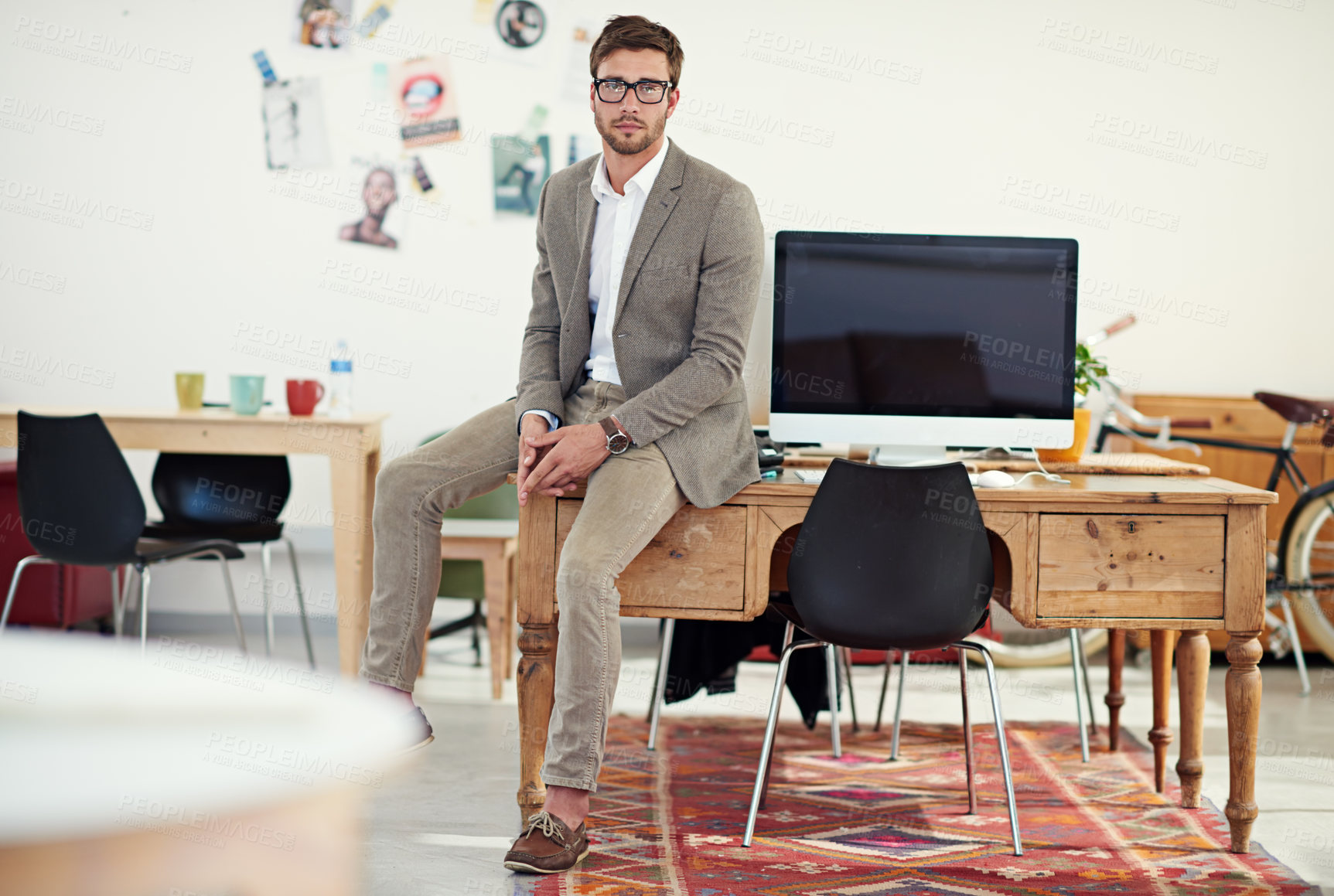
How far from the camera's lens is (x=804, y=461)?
2.48 metres

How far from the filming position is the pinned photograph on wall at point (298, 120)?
4086 mm

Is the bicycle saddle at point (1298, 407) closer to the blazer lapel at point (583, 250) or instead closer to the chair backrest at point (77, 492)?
the blazer lapel at point (583, 250)

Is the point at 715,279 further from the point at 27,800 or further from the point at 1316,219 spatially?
the point at 1316,219

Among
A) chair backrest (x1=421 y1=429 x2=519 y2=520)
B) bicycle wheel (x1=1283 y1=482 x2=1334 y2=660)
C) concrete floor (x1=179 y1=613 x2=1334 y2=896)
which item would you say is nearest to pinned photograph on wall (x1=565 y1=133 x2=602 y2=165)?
chair backrest (x1=421 y1=429 x2=519 y2=520)

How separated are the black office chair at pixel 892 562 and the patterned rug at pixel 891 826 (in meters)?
0.13

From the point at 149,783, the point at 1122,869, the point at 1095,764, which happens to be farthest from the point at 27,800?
the point at 1095,764

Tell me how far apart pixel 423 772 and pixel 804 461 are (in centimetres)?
Result: 106

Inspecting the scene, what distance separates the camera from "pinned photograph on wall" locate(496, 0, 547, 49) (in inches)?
159

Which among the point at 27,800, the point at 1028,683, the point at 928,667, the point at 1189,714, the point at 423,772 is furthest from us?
the point at 928,667

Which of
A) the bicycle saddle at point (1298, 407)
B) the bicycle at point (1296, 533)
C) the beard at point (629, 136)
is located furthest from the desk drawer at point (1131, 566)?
the bicycle saddle at point (1298, 407)

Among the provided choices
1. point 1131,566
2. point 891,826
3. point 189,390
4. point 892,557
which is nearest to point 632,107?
point 892,557

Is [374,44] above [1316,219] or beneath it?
above

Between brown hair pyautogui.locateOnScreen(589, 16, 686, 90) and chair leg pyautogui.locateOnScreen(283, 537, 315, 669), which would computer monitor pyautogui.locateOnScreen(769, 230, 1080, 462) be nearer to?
brown hair pyautogui.locateOnScreen(589, 16, 686, 90)

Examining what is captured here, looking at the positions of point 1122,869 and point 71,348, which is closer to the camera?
point 1122,869
